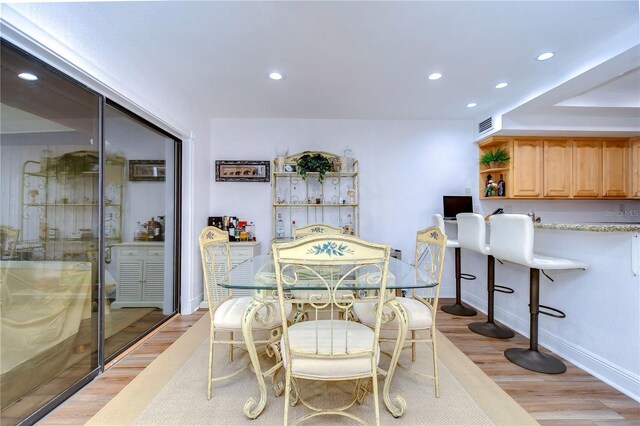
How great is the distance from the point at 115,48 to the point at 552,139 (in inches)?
200

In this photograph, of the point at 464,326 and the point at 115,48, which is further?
the point at 464,326

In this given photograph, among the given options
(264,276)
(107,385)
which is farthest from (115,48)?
(107,385)

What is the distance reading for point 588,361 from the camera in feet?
6.93

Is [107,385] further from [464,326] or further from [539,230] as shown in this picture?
[539,230]

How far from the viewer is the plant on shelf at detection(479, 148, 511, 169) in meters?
3.78

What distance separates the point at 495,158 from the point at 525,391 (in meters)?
2.95

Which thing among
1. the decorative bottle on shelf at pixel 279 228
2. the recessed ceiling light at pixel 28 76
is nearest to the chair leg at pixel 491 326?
the decorative bottle on shelf at pixel 279 228

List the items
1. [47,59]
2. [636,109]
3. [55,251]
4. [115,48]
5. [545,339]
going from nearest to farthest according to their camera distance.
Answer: [47,59]
[55,251]
[115,48]
[545,339]
[636,109]

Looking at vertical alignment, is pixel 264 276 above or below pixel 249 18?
below

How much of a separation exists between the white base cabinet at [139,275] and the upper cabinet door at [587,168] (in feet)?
17.7

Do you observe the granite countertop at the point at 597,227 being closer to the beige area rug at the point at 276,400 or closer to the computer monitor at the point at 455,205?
the beige area rug at the point at 276,400

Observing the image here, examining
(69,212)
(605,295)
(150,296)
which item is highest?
(69,212)

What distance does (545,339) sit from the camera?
250 cm

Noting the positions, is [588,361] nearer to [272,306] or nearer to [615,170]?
[272,306]
